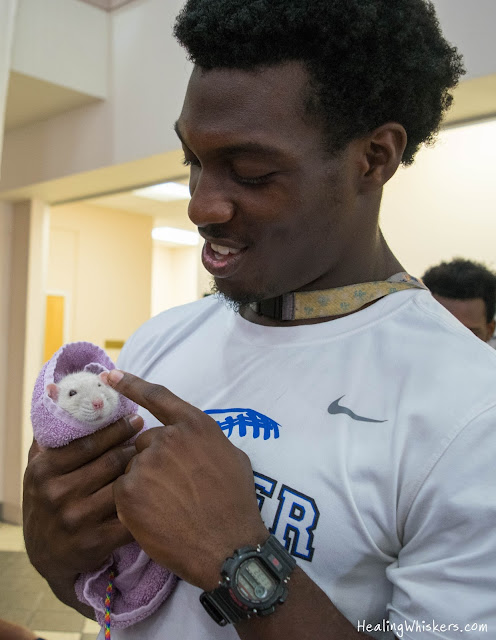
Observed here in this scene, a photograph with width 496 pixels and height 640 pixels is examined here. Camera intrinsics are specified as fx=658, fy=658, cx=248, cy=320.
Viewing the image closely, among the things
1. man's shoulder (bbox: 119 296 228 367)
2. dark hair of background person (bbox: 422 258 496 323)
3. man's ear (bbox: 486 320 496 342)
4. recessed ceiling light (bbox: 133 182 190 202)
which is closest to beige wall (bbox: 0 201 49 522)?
recessed ceiling light (bbox: 133 182 190 202)

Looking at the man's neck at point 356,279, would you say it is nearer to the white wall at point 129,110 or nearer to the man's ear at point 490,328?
the man's ear at point 490,328

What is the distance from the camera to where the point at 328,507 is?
0.77m

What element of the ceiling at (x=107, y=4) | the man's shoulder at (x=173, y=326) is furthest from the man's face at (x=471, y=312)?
the ceiling at (x=107, y=4)

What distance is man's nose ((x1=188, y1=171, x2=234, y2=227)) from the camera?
2.75ft

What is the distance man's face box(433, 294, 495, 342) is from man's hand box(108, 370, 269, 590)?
6.65 ft

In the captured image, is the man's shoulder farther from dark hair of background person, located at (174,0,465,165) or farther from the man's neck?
dark hair of background person, located at (174,0,465,165)

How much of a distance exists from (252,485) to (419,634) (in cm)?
24

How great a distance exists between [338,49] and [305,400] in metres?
0.45

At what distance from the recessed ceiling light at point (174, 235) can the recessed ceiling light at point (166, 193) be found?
4.99ft

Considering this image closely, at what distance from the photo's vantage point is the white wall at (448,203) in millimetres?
3293

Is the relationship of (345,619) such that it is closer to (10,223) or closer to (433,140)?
(433,140)

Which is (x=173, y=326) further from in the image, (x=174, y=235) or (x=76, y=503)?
(x=174, y=235)

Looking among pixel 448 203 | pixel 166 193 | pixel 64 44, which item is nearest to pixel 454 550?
pixel 448 203

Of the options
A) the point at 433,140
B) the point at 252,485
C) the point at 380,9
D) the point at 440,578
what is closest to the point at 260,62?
the point at 380,9
